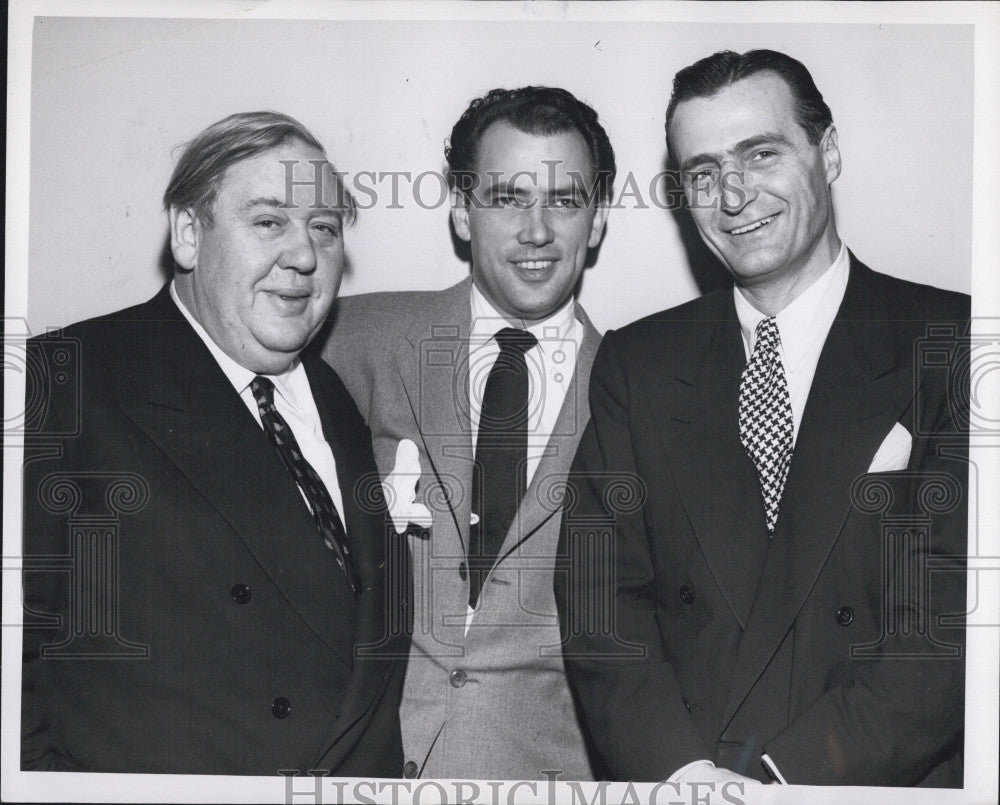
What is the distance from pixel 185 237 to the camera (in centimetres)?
201

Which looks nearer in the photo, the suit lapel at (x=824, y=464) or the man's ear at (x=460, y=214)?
the suit lapel at (x=824, y=464)

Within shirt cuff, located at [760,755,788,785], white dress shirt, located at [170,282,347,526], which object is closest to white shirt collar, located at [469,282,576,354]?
white dress shirt, located at [170,282,347,526]

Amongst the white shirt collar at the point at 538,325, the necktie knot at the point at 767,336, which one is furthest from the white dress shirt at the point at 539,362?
the necktie knot at the point at 767,336

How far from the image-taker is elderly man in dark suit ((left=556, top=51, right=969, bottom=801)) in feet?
6.37

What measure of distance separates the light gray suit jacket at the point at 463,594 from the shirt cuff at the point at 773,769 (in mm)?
326

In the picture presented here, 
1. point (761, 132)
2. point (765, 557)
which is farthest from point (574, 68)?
point (765, 557)

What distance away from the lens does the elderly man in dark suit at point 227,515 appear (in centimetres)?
196

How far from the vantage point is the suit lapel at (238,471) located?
1.96m

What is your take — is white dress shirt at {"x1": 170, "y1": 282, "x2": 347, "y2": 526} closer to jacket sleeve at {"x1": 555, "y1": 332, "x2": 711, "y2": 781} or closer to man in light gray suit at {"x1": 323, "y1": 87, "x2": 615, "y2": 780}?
man in light gray suit at {"x1": 323, "y1": 87, "x2": 615, "y2": 780}

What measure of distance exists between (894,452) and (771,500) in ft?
0.83

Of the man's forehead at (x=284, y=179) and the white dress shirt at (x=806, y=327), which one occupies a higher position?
the man's forehead at (x=284, y=179)

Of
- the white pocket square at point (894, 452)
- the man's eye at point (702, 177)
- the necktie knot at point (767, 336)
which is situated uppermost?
the man's eye at point (702, 177)

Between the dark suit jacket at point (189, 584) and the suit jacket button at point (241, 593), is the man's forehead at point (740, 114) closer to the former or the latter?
the dark suit jacket at point (189, 584)

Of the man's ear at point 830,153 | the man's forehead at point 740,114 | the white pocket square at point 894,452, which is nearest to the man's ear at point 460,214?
the man's forehead at point 740,114
